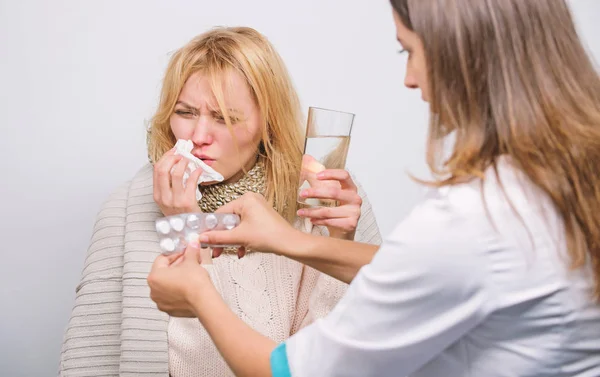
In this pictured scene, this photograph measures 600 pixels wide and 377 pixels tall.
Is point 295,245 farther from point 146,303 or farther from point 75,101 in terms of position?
point 75,101

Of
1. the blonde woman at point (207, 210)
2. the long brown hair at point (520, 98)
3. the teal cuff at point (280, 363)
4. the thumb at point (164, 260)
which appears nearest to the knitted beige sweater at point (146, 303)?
the blonde woman at point (207, 210)

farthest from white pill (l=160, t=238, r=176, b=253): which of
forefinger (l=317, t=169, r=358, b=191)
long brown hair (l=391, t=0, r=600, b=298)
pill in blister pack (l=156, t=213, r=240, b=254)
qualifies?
long brown hair (l=391, t=0, r=600, b=298)

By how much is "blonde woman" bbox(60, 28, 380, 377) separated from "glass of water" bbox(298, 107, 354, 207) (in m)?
0.05

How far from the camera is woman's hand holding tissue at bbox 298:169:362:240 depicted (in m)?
1.42

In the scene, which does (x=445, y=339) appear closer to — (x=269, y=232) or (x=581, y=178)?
(x=581, y=178)

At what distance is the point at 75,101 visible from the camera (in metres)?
2.02

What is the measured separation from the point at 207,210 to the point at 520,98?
94 cm

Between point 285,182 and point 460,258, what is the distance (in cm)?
93

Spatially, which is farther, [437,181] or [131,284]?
[131,284]

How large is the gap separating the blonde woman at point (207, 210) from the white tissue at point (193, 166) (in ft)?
0.10

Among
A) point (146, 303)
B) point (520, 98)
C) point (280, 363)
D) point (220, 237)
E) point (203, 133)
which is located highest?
point (520, 98)

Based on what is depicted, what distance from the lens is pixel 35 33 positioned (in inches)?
78.0

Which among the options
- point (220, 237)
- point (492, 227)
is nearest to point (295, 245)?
point (220, 237)

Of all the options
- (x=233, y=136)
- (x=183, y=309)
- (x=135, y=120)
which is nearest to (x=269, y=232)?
(x=183, y=309)
